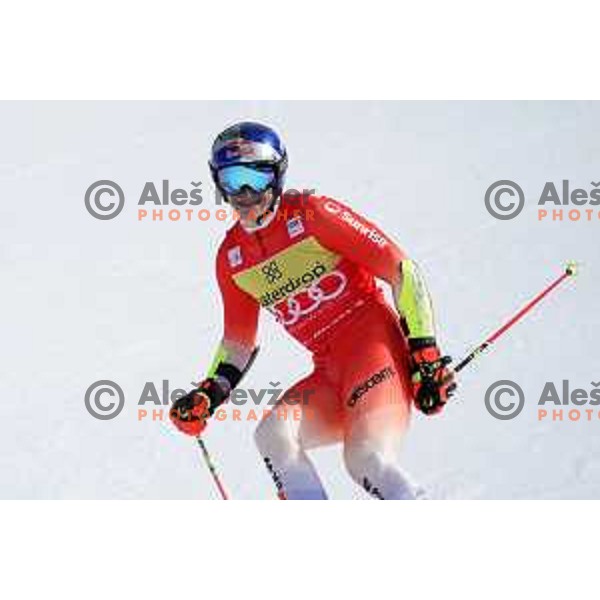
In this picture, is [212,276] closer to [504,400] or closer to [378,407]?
[504,400]

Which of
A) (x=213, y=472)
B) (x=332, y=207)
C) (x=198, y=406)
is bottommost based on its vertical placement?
→ (x=213, y=472)

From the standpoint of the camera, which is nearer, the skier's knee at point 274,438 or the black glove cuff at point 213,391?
the skier's knee at point 274,438

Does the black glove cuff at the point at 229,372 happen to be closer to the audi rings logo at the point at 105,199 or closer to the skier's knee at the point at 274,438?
the skier's knee at the point at 274,438

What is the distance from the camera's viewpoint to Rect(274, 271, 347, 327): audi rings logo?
5.18m

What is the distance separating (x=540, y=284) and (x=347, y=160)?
1000 millimetres

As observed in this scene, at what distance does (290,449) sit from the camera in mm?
4895

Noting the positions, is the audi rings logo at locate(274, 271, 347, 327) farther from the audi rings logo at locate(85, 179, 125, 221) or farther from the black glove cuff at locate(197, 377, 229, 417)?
the audi rings logo at locate(85, 179, 125, 221)

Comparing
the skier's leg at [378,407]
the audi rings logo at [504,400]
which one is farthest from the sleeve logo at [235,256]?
the audi rings logo at [504,400]

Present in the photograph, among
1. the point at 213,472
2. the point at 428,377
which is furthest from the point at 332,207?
the point at 213,472

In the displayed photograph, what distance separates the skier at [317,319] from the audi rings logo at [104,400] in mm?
764

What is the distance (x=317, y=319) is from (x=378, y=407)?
0.51 metres

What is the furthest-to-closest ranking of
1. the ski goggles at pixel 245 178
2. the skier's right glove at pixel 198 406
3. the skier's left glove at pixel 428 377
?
1. the skier's right glove at pixel 198 406
2. the ski goggles at pixel 245 178
3. the skier's left glove at pixel 428 377

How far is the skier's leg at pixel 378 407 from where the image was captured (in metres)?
4.62

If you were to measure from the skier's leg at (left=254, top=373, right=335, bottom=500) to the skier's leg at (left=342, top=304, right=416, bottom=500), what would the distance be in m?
0.15
